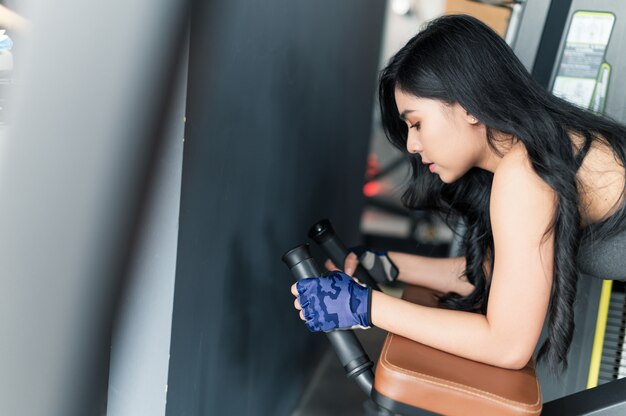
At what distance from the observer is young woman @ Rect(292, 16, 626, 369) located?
1123 millimetres

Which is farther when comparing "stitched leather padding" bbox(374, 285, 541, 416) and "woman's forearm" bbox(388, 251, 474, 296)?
"woman's forearm" bbox(388, 251, 474, 296)

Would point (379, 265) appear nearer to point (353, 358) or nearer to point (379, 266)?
point (379, 266)

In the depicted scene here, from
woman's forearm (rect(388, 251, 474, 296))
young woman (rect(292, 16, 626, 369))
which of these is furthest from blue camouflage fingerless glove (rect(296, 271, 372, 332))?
woman's forearm (rect(388, 251, 474, 296))

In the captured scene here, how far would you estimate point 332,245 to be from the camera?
150cm

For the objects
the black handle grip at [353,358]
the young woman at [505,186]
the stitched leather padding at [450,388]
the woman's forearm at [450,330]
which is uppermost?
the young woman at [505,186]

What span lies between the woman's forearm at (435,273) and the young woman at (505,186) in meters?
0.32

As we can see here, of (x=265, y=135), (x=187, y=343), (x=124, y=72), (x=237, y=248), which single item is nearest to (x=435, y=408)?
(x=187, y=343)

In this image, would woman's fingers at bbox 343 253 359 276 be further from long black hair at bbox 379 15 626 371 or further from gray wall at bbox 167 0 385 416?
long black hair at bbox 379 15 626 371

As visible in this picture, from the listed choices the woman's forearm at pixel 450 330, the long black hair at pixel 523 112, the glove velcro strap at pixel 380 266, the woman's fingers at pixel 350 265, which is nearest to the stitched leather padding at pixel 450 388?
the woman's forearm at pixel 450 330

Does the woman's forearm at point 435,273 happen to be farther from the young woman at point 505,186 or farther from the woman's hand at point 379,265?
the young woman at point 505,186

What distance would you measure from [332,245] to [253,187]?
0.78 feet

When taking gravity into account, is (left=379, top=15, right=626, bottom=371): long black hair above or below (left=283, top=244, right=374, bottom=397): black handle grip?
above

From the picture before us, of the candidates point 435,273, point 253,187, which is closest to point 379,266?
point 435,273

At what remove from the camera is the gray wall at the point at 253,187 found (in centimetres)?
123
